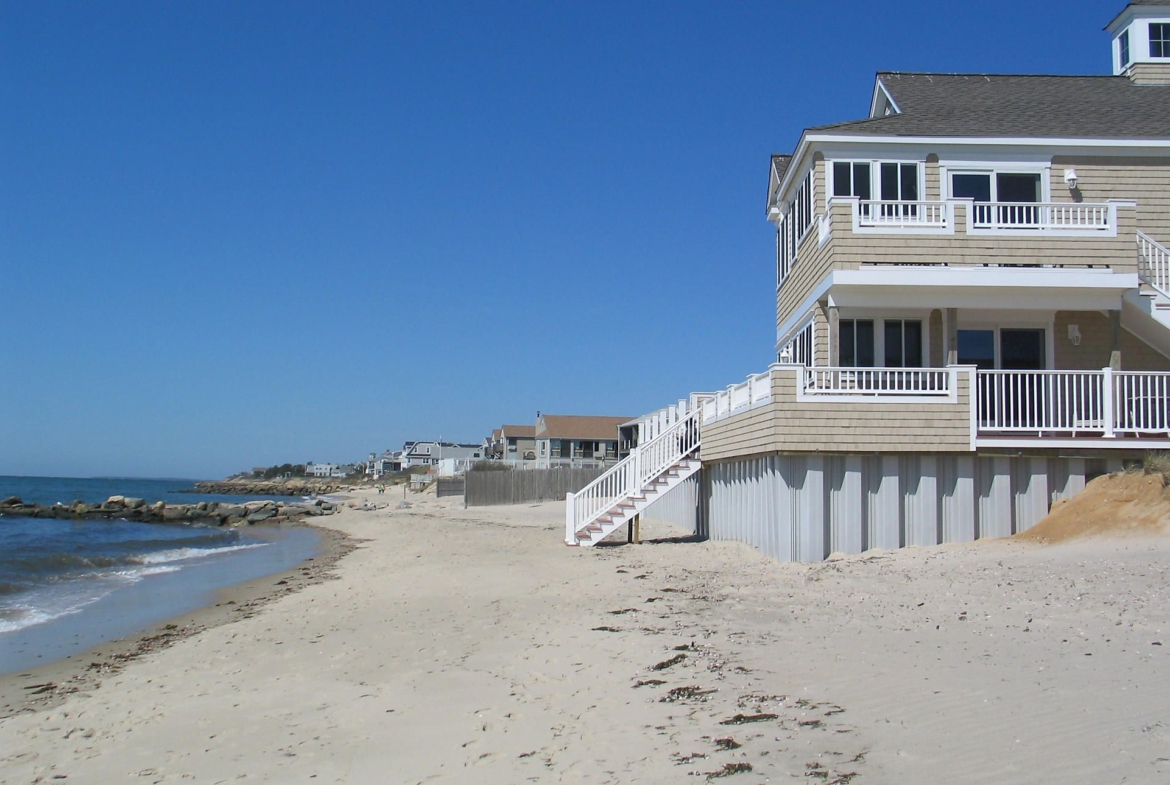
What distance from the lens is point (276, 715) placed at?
909cm

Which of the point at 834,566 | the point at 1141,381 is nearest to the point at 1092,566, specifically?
the point at 834,566

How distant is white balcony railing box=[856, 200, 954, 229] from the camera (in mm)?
17875

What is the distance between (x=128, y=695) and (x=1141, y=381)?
53.8 feet

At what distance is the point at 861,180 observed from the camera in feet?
63.4

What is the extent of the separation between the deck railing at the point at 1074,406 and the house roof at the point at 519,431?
7733 centimetres

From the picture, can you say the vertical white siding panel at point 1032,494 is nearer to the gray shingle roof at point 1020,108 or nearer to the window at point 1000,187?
the window at point 1000,187

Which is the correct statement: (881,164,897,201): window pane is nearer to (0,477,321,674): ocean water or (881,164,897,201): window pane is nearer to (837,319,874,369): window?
(837,319,874,369): window

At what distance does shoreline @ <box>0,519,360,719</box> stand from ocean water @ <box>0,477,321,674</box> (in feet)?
1.23

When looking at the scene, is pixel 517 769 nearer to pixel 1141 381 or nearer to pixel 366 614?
pixel 366 614

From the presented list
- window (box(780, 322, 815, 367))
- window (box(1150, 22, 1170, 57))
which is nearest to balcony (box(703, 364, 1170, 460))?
window (box(780, 322, 815, 367))

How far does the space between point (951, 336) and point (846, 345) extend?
210 cm

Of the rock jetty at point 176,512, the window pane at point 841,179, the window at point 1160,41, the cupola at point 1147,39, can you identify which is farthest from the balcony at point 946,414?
the rock jetty at point 176,512

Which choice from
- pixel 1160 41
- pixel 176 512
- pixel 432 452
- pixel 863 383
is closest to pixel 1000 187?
pixel 863 383

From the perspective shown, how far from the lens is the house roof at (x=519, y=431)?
9350cm
